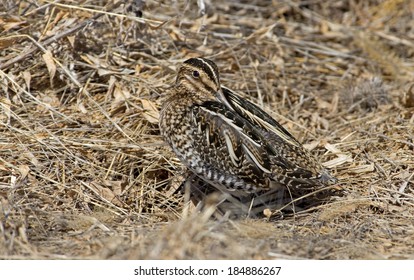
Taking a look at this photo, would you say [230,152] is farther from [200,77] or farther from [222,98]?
[200,77]

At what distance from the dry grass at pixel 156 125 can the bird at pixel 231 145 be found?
0.25 m

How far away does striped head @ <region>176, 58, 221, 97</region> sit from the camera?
5012mm

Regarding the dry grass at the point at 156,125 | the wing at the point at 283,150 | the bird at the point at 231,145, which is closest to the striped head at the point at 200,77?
the bird at the point at 231,145

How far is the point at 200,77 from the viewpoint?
5.06 meters

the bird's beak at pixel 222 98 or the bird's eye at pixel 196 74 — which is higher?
the bird's eye at pixel 196 74

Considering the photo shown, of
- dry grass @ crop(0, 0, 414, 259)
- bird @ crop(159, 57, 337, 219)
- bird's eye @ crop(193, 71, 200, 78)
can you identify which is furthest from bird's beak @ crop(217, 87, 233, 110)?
dry grass @ crop(0, 0, 414, 259)

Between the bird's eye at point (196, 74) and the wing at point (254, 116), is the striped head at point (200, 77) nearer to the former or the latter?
the bird's eye at point (196, 74)

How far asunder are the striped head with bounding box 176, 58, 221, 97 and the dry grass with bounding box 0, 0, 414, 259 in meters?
0.58

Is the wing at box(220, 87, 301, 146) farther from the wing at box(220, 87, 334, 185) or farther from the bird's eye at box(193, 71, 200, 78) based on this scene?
the bird's eye at box(193, 71, 200, 78)

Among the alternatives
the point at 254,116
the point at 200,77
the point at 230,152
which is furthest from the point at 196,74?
the point at 230,152

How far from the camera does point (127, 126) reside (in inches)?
224

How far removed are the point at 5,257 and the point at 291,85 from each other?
11.8ft

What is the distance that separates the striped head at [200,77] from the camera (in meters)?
5.01

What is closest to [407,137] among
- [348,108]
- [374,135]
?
[374,135]
